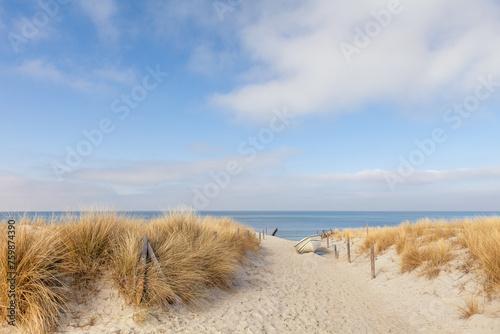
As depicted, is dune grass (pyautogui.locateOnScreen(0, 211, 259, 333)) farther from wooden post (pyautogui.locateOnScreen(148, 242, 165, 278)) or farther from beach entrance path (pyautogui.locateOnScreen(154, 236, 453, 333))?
beach entrance path (pyautogui.locateOnScreen(154, 236, 453, 333))

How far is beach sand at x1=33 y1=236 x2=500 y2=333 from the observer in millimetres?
5484

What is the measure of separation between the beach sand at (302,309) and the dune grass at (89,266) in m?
0.30

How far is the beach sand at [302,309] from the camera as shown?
5.48 m

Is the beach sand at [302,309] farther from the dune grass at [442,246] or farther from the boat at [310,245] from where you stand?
the boat at [310,245]

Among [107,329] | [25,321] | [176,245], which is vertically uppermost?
[176,245]

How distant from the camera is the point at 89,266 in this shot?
6.17 metres

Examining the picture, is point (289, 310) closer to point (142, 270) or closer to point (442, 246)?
point (142, 270)

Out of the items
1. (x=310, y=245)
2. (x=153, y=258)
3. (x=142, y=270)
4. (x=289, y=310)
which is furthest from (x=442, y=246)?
(x=310, y=245)

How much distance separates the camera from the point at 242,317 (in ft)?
21.6

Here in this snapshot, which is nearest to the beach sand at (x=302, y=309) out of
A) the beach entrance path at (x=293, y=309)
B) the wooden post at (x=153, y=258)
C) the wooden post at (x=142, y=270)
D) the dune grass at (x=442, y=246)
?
the beach entrance path at (x=293, y=309)

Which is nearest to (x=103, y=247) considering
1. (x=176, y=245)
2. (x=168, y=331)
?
(x=176, y=245)

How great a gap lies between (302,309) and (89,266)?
18.5ft

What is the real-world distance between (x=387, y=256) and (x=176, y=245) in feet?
34.5

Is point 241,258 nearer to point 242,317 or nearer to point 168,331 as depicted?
point 242,317
